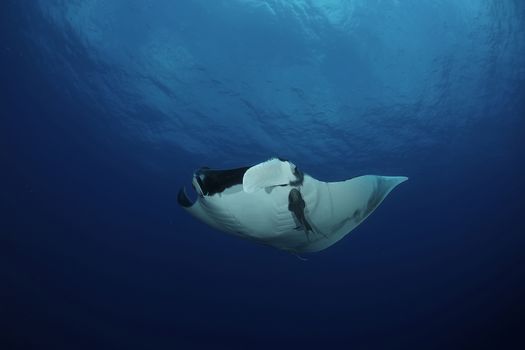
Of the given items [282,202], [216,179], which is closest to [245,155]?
[282,202]

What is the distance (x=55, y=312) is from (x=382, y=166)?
76.2ft

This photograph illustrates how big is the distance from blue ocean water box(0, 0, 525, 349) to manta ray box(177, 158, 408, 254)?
663 cm

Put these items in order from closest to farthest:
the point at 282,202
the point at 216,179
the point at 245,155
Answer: the point at 216,179 < the point at 282,202 < the point at 245,155

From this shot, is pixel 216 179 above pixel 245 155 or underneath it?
underneath

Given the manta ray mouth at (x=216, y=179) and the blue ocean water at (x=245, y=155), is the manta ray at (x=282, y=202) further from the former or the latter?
the blue ocean water at (x=245, y=155)

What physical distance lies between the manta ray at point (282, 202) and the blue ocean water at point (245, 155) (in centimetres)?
663

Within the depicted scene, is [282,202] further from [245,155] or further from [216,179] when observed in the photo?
[245,155]

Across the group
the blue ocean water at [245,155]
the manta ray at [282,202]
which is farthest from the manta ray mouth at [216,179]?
the blue ocean water at [245,155]

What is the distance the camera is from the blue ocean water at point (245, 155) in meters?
9.90

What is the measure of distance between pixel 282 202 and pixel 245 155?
10447 millimetres

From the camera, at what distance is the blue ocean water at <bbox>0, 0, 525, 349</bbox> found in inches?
390

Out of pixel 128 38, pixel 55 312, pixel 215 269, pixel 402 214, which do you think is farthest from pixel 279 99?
pixel 55 312

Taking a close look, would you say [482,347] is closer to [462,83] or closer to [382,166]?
[382,166]

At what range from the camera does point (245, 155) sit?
13.7 meters
